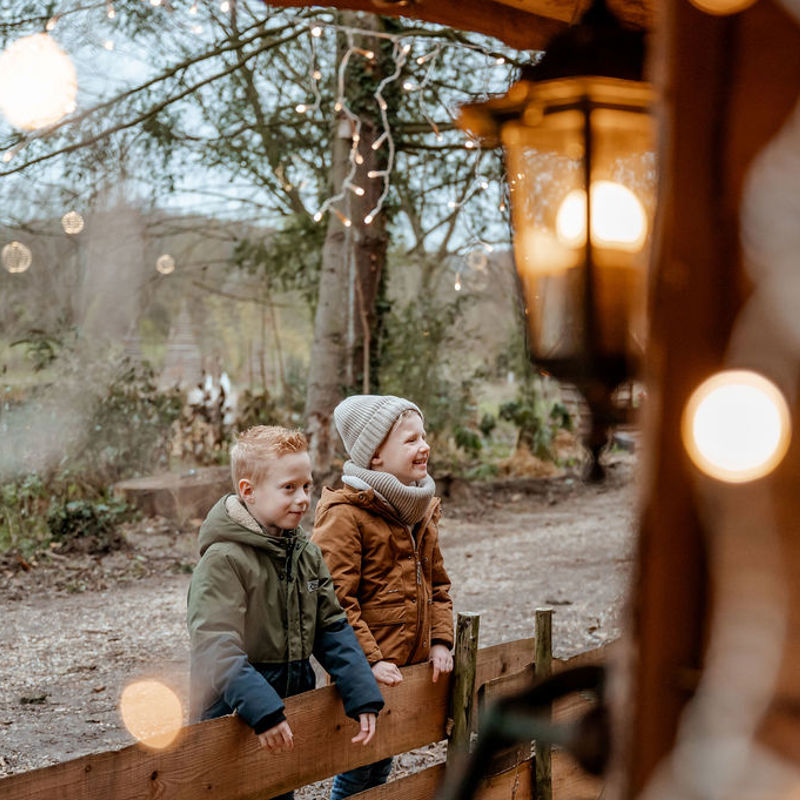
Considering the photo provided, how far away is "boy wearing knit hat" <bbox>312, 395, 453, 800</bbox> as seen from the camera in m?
2.86

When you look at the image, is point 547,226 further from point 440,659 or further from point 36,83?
point 36,83

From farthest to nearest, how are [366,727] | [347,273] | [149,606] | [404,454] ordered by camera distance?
1. [347,273]
2. [149,606]
3. [404,454]
4. [366,727]

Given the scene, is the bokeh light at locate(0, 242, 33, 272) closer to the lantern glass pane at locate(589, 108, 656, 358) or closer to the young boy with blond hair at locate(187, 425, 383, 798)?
the young boy with blond hair at locate(187, 425, 383, 798)

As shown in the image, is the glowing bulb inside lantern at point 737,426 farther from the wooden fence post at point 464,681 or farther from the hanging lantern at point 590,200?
the wooden fence post at point 464,681

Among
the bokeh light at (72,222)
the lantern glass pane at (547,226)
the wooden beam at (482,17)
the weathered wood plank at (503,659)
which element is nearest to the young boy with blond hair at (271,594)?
the weathered wood plank at (503,659)

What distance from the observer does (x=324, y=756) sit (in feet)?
8.41

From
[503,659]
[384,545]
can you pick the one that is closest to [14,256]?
[384,545]

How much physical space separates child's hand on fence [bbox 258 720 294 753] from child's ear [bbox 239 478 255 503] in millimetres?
607

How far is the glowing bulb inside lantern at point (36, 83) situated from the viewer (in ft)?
26.2

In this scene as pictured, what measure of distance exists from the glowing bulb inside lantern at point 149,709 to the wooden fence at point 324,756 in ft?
5.24

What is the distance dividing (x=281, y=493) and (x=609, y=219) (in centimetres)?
168

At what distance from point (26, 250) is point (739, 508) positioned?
936 centimetres

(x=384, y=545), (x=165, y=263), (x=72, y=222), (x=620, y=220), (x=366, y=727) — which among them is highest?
(x=72, y=222)

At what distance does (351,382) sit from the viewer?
8.97m
